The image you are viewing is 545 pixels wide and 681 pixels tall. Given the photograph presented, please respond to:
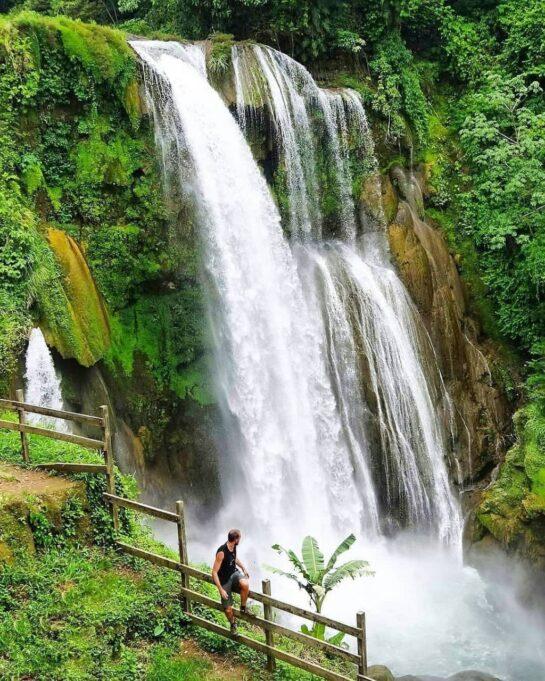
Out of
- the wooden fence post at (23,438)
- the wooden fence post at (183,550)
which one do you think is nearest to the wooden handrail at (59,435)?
the wooden fence post at (23,438)

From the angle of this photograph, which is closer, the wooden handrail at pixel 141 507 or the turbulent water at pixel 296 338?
the wooden handrail at pixel 141 507

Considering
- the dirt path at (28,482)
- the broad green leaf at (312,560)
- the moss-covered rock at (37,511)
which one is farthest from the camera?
the broad green leaf at (312,560)

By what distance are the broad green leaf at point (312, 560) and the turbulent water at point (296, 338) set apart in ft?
9.53

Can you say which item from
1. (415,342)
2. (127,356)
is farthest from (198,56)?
(415,342)

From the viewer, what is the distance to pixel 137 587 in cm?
789

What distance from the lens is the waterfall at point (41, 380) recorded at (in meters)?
10.8

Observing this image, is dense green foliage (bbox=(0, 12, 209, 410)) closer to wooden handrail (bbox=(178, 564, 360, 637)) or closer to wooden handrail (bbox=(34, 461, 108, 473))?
wooden handrail (bbox=(34, 461, 108, 473))

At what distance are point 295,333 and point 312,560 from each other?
19.1 ft

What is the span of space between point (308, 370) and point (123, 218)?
4943 millimetres

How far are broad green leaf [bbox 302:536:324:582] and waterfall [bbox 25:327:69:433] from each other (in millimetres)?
4249

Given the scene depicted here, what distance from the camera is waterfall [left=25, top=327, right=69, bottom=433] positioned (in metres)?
10.8

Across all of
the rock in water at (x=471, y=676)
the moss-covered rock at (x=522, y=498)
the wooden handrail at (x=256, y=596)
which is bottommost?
the rock in water at (x=471, y=676)

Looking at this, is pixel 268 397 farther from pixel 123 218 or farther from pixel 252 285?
pixel 123 218

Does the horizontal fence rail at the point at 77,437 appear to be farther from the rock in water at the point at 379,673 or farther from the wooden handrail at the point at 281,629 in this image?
the rock in water at the point at 379,673
